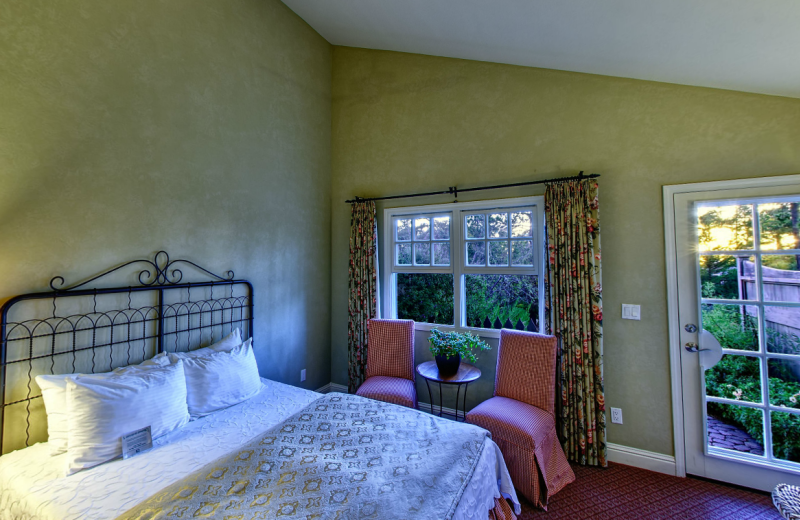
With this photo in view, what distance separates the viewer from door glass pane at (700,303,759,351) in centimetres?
227

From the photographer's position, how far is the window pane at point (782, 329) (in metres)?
2.16

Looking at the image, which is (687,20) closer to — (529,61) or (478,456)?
(529,61)

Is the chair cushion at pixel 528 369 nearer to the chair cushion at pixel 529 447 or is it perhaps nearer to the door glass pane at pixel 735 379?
the chair cushion at pixel 529 447

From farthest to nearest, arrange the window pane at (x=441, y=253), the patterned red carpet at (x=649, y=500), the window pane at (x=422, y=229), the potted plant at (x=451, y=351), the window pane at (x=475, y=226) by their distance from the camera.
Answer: the window pane at (x=422, y=229), the window pane at (x=441, y=253), the window pane at (x=475, y=226), the potted plant at (x=451, y=351), the patterned red carpet at (x=649, y=500)

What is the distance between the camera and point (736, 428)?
232 centimetres

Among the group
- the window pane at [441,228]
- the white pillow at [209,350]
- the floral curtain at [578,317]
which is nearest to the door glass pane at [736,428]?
the floral curtain at [578,317]

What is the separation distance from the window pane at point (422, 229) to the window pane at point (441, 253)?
141 mm

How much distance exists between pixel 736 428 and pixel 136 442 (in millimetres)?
3802

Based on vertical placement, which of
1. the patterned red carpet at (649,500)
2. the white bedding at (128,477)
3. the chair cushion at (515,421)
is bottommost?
the patterned red carpet at (649,500)

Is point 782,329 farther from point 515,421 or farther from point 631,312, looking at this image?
point 515,421

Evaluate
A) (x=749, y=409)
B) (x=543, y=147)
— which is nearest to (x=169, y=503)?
(x=543, y=147)

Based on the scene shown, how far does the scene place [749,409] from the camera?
2287mm

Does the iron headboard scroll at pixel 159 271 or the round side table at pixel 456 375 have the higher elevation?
the iron headboard scroll at pixel 159 271

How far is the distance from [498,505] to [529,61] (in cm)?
324
